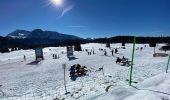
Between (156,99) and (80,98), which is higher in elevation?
(156,99)

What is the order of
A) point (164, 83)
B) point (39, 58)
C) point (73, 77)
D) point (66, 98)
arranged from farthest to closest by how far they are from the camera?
point (39, 58), point (73, 77), point (66, 98), point (164, 83)

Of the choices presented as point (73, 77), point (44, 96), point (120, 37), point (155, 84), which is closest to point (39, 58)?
point (73, 77)

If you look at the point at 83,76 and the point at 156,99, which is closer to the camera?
the point at 156,99

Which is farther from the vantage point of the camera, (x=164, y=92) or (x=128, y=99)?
(x=164, y=92)

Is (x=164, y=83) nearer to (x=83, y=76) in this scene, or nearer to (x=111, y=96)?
(x=111, y=96)

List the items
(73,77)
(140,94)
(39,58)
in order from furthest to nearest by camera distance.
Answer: (39,58)
(73,77)
(140,94)

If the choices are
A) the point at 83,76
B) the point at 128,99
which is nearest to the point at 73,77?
the point at 83,76

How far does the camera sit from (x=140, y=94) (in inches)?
404

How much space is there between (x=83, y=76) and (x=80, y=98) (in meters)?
10.6

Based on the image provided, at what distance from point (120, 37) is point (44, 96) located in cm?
18456

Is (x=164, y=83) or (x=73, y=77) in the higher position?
(x=164, y=83)

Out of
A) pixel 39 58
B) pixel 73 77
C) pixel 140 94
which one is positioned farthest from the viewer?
pixel 39 58

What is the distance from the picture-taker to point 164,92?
10.5 meters

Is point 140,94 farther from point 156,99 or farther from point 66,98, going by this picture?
point 66,98
